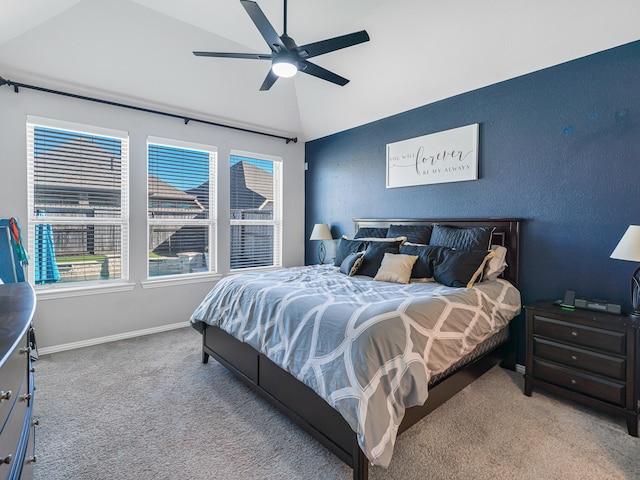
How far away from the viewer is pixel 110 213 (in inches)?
141

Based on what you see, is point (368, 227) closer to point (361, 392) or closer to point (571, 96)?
point (571, 96)

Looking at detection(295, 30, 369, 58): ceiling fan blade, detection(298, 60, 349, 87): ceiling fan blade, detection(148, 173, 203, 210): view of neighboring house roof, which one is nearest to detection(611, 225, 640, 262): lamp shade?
detection(295, 30, 369, 58): ceiling fan blade

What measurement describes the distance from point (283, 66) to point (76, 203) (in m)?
2.66

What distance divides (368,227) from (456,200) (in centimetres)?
110

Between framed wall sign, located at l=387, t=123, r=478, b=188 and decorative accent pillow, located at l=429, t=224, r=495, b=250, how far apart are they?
1.92 feet

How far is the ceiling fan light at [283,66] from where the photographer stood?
2.37 m

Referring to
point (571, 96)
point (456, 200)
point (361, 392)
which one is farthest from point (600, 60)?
point (361, 392)

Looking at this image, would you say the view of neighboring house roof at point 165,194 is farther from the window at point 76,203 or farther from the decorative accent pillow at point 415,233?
the decorative accent pillow at point 415,233

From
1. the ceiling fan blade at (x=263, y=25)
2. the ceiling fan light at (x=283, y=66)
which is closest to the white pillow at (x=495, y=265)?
the ceiling fan light at (x=283, y=66)

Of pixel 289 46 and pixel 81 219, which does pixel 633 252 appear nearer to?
pixel 289 46

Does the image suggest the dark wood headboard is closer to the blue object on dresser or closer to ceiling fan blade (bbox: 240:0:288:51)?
ceiling fan blade (bbox: 240:0:288:51)

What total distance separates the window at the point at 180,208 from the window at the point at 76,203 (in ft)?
1.01

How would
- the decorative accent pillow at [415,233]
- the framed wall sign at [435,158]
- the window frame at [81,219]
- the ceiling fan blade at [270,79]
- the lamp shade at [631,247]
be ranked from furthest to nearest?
1. the decorative accent pillow at [415,233]
2. the framed wall sign at [435,158]
3. the window frame at [81,219]
4. the ceiling fan blade at [270,79]
5. the lamp shade at [631,247]

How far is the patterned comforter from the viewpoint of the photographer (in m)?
1.50
